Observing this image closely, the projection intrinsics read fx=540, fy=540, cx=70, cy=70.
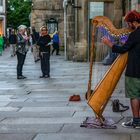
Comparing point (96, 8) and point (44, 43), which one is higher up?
point (96, 8)

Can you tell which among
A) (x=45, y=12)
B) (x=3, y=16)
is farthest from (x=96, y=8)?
(x=3, y=16)

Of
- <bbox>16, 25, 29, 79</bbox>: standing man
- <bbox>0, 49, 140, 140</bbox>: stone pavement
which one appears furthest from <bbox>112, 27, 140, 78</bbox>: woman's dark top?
<bbox>16, 25, 29, 79</bbox>: standing man

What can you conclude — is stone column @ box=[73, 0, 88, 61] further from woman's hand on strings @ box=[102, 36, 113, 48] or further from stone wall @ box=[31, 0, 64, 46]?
woman's hand on strings @ box=[102, 36, 113, 48]

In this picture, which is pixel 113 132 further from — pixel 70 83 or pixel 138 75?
pixel 70 83

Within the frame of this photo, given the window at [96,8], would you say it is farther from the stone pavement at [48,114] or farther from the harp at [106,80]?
Answer: the harp at [106,80]

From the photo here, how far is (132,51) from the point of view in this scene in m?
7.59

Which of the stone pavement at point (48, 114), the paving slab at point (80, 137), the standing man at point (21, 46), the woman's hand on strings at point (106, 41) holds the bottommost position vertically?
the stone pavement at point (48, 114)

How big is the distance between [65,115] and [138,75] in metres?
1.80

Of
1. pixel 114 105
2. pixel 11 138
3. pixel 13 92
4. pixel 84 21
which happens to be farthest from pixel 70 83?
pixel 84 21

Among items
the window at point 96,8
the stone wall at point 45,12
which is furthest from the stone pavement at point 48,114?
the stone wall at point 45,12

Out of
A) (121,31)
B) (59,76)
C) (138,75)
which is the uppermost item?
(121,31)

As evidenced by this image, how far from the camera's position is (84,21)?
24.9m

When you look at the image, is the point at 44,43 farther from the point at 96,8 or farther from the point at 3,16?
the point at 3,16

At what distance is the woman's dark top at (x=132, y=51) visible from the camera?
296 inches
